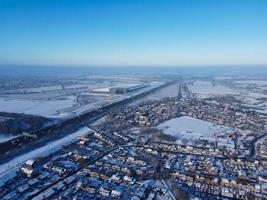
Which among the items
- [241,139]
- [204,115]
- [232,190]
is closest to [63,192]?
[232,190]

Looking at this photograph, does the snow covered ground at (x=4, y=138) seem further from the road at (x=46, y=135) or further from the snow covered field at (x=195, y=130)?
the snow covered field at (x=195, y=130)

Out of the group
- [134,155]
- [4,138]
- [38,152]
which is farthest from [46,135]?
[134,155]

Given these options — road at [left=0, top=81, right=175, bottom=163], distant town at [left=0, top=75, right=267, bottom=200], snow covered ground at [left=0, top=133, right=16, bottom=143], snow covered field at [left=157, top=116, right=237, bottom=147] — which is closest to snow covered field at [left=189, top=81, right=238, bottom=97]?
distant town at [left=0, top=75, right=267, bottom=200]

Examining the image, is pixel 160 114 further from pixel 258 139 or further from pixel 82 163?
pixel 82 163

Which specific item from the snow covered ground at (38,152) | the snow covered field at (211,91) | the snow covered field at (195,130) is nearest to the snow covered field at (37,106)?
the snow covered ground at (38,152)

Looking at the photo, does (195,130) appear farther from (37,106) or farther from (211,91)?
(211,91)

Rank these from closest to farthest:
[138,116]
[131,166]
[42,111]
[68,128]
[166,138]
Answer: [131,166] → [166,138] → [68,128] → [138,116] → [42,111]

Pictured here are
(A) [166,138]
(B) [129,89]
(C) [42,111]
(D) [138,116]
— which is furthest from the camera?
(B) [129,89]
